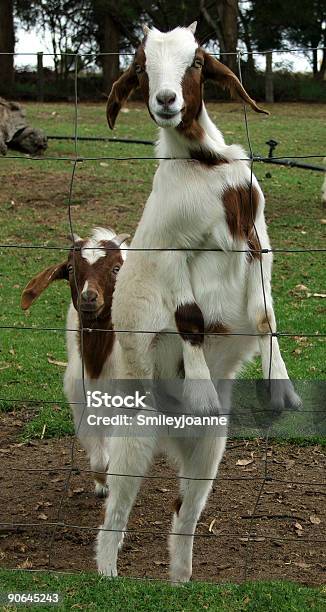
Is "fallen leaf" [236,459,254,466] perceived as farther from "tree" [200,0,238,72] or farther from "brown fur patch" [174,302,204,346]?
"tree" [200,0,238,72]

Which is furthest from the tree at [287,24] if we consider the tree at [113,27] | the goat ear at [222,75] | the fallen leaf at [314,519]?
the goat ear at [222,75]

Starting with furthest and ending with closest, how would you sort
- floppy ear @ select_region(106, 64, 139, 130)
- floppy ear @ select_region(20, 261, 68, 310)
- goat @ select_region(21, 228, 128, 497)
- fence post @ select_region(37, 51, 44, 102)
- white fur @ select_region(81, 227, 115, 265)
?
fence post @ select_region(37, 51, 44, 102) → white fur @ select_region(81, 227, 115, 265) → goat @ select_region(21, 228, 128, 497) → floppy ear @ select_region(20, 261, 68, 310) → floppy ear @ select_region(106, 64, 139, 130)

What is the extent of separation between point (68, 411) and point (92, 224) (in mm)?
4619

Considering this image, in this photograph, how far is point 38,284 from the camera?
5301 millimetres

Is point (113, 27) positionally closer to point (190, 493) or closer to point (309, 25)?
point (309, 25)

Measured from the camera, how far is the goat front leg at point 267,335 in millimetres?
3912

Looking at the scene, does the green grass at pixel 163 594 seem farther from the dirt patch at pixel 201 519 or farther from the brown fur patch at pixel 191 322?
the brown fur patch at pixel 191 322

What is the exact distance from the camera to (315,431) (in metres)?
6.41

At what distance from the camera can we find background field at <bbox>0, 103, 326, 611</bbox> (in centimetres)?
414

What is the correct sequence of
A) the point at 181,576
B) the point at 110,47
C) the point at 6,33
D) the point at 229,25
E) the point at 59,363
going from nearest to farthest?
the point at 181,576
the point at 59,363
the point at 229,25
the point at 6,33
the point at 110,47

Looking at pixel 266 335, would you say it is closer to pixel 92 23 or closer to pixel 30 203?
pixel 30 203

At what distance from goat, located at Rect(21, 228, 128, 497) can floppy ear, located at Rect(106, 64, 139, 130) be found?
124 cm

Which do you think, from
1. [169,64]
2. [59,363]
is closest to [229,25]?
[59,363]

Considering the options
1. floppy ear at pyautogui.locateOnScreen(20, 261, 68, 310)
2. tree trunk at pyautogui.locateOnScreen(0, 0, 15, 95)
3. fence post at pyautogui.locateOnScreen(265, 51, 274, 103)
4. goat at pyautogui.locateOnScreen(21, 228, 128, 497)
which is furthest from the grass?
tree trunk at pyautogui.locateOnScreen(0, 0, 15, 95)
